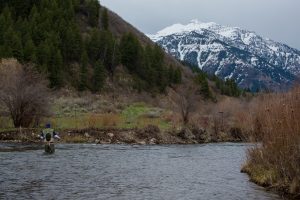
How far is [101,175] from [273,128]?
456 inches

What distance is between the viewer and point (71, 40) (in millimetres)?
120812

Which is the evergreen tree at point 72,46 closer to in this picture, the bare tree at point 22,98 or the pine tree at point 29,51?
the pine tree at point 29,51

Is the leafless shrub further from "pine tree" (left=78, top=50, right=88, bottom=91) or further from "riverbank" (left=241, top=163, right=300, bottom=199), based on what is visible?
"riverbank" (left=241, top=163, right=300, bottom=199)

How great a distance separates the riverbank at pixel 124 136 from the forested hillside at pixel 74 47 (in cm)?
4224

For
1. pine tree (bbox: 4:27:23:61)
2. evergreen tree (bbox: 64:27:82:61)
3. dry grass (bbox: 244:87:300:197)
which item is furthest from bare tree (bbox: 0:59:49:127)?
evergreen tree (bbox: 64:27:82:61)

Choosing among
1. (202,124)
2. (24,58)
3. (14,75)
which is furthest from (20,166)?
(24,58)

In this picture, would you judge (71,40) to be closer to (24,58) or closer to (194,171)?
(24,58)

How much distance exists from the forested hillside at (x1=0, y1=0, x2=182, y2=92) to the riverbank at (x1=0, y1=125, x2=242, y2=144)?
139 ft

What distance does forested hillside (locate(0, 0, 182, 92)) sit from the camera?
107m

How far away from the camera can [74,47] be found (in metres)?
121

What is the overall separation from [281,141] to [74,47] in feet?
333

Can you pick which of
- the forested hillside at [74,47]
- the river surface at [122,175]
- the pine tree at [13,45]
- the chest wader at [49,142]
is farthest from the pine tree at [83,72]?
the chest wader at [49,142]

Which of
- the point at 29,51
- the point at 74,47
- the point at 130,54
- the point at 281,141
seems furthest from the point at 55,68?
the point at 281,141

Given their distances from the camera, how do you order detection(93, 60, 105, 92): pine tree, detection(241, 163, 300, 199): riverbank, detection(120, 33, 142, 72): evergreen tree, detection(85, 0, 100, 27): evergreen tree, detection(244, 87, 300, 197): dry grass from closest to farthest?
detection(244, 87, 300, 197): dry grass < detection(241, 163, 300, 199): riverbank < detection(93, 60, 105, 92): pine tree < detection(120, 33, 142, 72): evergreen tree < detection(85, 0, 100, 27): evergreen tree
